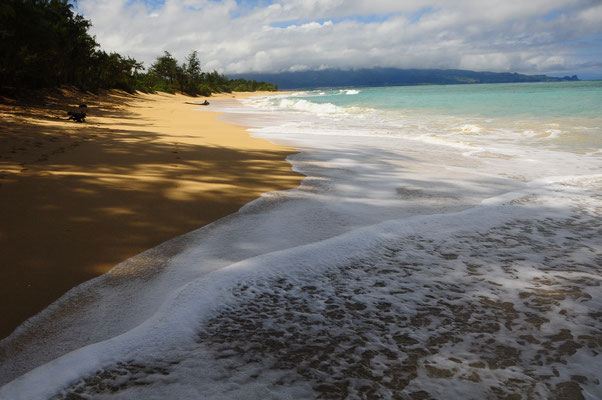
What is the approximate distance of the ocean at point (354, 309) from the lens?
1593 millimetres

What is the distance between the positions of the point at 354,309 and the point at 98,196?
3.20 meters

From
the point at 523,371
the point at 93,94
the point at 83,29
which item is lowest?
the point at 523,371

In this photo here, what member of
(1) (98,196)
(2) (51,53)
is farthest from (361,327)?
(2) (51,53)

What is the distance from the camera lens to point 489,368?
5.50 ft

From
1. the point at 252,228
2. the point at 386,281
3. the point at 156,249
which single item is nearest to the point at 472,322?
the point at 386,281

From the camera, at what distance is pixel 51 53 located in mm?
16109

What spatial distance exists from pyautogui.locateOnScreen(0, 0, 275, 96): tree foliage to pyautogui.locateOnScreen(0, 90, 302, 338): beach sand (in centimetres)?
686

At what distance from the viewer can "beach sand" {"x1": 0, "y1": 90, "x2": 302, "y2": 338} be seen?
2.55 metres

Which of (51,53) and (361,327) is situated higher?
(51,53)

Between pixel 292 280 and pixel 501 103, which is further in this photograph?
pixel 501 103

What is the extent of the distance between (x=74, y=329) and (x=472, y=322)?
2165mm

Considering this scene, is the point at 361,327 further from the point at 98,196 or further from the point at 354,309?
the point at 98,196

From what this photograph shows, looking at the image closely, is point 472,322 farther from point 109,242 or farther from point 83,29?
point 83,29

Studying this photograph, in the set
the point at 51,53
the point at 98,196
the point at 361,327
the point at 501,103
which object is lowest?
the point at 361,327
